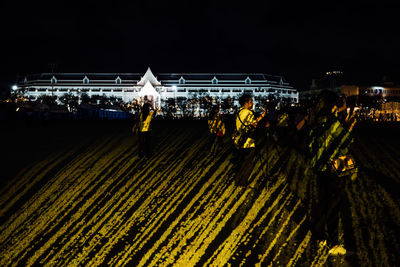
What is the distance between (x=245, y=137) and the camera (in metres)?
6.64

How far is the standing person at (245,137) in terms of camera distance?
6.48 meters

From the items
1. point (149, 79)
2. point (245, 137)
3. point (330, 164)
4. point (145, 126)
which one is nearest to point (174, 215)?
point (245, 137)

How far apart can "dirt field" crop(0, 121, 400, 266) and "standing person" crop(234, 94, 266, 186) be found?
15.8 inches

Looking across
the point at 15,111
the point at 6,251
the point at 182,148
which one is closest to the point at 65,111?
the point at 15,111

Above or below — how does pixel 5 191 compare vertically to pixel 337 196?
below

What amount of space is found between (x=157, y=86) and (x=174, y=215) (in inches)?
5090

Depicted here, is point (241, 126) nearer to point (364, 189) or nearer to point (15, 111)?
point (364, 189)

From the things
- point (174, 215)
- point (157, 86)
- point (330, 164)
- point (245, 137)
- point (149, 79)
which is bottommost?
point (174, 215)

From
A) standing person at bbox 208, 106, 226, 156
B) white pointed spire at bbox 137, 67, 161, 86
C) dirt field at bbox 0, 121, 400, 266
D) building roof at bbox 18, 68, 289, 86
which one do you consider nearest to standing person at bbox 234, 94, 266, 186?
dirt field at bbox 0, 121, 400, 266

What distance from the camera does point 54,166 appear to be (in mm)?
9469

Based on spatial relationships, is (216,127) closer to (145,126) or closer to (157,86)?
(145,126)

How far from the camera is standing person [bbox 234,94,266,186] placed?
648 cm

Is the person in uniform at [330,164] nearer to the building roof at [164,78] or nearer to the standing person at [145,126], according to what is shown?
the standing person at [145,126]

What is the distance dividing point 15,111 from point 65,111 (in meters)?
8.19
